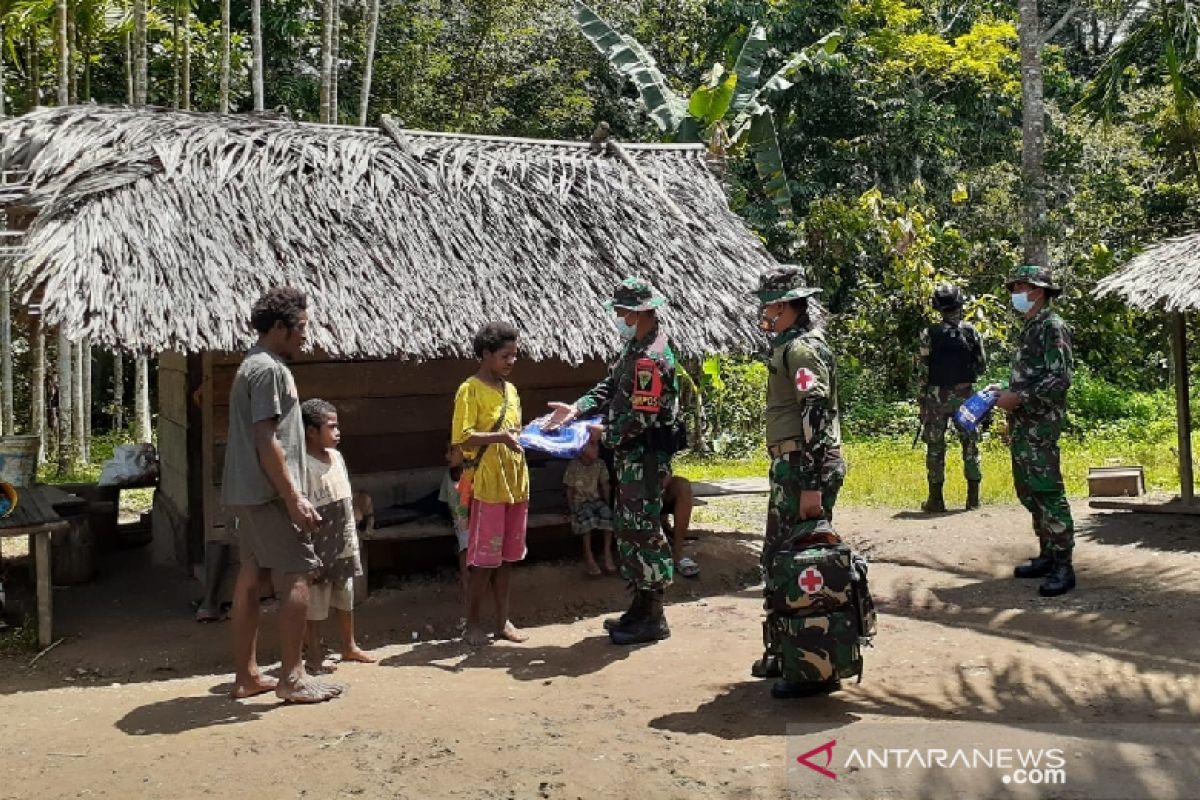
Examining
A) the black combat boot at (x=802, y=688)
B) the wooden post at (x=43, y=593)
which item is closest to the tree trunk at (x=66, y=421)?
the wooden post at (x=43, y=593)

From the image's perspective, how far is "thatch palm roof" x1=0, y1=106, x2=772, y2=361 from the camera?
22.1ft

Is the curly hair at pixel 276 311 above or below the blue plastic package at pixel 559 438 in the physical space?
above

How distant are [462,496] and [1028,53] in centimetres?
1204

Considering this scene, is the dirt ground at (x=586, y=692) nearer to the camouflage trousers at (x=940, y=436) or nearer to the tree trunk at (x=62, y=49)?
the camouflage trousers at (x=940, y=436)

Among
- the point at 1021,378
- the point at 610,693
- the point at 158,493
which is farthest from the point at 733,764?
the point at 158,493

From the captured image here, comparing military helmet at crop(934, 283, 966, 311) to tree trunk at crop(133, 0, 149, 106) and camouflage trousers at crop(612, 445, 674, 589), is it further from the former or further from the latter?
tree trunk at crop(133, 0, 149, 106)

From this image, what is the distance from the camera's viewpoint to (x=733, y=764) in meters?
4.48

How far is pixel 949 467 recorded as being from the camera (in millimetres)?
12867

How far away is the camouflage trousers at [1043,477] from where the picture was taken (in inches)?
288

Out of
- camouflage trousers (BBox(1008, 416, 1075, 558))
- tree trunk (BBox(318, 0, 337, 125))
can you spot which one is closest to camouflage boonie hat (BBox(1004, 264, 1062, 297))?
camouflage trousers (BBox(1008, 416, 1075, 558))

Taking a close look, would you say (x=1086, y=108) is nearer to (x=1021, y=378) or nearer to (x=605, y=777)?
(x=1021, y=378)

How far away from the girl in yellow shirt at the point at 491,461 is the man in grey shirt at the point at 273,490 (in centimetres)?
120

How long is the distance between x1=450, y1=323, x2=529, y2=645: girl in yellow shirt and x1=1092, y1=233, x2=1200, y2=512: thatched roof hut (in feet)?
16.8

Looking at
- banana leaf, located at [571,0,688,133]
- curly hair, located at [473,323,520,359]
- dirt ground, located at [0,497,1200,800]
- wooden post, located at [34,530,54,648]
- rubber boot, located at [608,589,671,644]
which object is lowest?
dirt ground, located at [0,497,1200,800]
